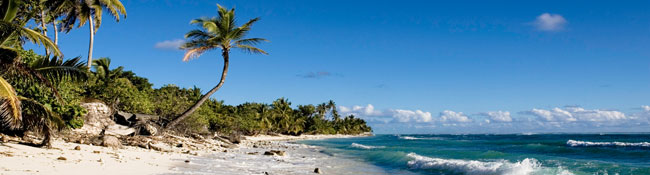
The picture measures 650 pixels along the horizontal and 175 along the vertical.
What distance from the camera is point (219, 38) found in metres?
21.3

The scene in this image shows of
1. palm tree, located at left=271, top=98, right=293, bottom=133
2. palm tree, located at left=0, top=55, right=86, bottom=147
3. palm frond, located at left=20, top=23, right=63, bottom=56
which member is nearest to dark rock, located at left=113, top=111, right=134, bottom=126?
palm tree, located at left=0, top=55, right=86, bottom=147

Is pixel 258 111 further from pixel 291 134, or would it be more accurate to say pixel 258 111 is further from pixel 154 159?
pixel 154 159

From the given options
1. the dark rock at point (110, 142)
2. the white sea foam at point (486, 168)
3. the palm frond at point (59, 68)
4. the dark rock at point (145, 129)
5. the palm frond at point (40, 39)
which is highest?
the palm frond at point (40, 39)

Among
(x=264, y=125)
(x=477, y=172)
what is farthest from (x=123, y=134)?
(x=264, y=125)

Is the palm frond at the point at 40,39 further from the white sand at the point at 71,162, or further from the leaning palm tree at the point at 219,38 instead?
the leaning palm tree at the point at 219,38

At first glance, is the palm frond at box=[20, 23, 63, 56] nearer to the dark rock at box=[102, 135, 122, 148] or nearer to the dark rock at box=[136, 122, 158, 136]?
the dark rock at box=[102, 135, 122, 148]

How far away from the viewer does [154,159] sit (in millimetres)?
13594

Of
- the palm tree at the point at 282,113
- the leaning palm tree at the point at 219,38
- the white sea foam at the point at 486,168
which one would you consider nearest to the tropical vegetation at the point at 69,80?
the leaning palm tree at the point at 219,38

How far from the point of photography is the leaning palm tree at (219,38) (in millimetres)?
21203

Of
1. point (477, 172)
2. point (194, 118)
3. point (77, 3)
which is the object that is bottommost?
point (477, 172)

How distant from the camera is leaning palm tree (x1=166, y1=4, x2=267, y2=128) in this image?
69.6ft

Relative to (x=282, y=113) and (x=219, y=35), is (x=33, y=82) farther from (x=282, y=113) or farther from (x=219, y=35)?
(x=282, y=113)

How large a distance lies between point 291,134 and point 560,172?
2743 inches

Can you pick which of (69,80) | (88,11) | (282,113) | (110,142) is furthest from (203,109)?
(282,113)
